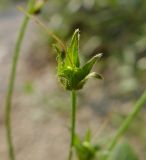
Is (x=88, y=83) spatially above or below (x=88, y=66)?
above

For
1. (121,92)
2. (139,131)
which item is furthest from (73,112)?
(121,92)

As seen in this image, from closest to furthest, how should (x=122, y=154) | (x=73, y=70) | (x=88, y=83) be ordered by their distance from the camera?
(x=73, y=70) → (x=122, y=154) → (x=88, y=83)

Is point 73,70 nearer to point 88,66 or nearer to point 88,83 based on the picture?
point 88,66

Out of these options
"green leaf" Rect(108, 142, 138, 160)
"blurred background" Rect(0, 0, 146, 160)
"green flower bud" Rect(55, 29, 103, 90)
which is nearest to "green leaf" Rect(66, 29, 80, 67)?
"green flower bud" Rect(55, 29, 103, 90)

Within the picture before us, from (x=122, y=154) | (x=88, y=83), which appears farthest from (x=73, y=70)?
(x=88, y=83)

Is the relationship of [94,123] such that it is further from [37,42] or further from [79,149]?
[79,149]

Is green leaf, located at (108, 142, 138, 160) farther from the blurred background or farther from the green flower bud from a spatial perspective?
the blurred background

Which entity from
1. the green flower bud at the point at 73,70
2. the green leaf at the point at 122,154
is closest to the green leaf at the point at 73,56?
the green flower bud at the point at 73,70

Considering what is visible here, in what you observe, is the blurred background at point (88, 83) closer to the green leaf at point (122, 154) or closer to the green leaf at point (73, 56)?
the green leaf at point (122, 154)

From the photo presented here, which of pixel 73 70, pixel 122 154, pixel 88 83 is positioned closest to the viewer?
pixel 73 70
